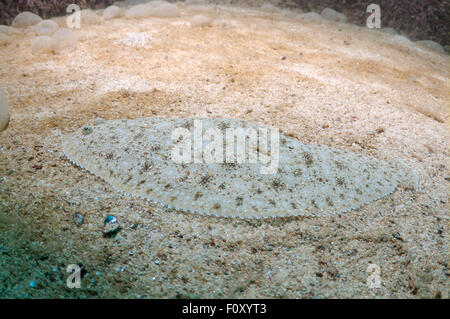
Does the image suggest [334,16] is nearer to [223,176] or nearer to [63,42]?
[63,42]

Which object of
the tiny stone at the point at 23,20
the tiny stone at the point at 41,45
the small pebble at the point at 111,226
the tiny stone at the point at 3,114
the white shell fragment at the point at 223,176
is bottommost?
the small pebble at the point at 111,226

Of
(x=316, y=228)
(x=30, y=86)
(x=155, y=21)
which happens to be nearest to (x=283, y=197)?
(x=316, y=228)

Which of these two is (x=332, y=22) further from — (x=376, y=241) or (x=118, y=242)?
(x=118, y=242)

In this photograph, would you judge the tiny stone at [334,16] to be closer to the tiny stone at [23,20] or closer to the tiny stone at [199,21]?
the tiny stone at [199,21]

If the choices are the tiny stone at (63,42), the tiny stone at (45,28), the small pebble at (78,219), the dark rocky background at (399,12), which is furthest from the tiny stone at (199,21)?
the small pebble at (78,219)

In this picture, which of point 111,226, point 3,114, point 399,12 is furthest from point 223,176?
point 399,12

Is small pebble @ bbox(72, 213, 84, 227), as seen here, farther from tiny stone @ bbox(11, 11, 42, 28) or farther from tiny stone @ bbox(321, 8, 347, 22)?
tiny stone @ bbox(321, 8, 347, 22)
